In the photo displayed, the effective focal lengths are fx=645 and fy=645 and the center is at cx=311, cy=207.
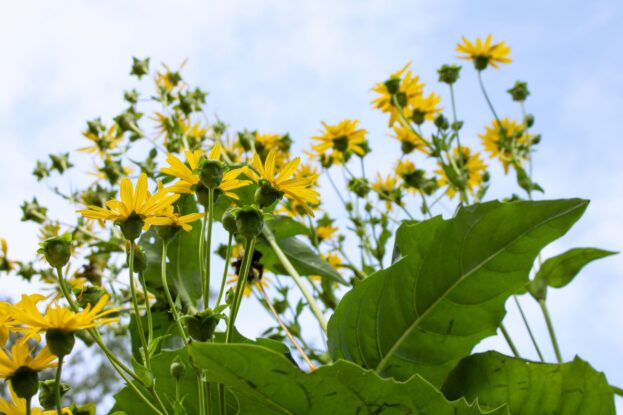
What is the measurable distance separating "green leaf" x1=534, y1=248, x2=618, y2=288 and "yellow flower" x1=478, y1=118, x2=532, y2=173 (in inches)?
20.1

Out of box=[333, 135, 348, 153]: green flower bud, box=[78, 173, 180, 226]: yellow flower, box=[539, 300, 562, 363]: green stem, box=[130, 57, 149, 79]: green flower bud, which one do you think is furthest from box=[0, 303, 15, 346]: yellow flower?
box=[130, 57, 149, 79]: green flower bud

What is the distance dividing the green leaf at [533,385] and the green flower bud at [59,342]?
16.8 inches

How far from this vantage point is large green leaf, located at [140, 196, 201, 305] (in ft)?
3.23

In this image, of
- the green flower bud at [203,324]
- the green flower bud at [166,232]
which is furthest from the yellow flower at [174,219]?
the green flower bud at [203,324]

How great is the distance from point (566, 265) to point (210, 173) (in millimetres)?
750

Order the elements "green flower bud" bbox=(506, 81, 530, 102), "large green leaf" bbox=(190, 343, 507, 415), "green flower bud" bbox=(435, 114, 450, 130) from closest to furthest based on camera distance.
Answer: "large green leaf" bbox=(190, 343, 507, 415)
"green flower bud" bbox=(435, 114, 450, 130)
"green flower bud" bbox=(506, 81, 530, 102)

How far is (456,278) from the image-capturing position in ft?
2.36

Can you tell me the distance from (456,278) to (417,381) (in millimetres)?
221

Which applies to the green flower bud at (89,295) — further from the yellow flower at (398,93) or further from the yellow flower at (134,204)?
the yellow flower at (398,93)

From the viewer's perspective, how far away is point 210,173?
616 millimetres

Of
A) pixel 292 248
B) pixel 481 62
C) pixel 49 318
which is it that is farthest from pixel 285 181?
pixel 481 62

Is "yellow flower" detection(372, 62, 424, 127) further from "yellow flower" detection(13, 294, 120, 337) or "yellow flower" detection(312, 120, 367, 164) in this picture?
"yellow flower" detection(13, 294, 120, 337)

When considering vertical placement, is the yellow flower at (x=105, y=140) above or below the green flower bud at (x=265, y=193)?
above

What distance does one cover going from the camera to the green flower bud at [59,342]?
50 centimetres
